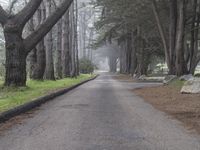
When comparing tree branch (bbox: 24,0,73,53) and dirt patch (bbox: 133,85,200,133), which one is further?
tree branch (bbox: 24,0,73,53)

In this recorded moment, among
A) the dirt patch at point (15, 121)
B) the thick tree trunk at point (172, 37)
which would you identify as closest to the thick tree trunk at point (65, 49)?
the thick tree trunk at point (172, 37)

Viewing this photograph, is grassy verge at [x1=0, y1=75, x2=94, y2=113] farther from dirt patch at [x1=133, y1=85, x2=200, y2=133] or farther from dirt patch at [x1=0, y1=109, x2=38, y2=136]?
dirt patch at [x1=133, y1=85, x2=200, y2=133]

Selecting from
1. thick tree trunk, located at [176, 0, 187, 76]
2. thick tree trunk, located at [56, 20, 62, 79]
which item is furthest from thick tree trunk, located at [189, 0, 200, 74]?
thick tree trunk, located at [56, 20, 62, 79]

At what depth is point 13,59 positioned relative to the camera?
68.8ft

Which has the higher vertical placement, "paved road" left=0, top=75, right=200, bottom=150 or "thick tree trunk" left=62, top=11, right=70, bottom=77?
"thick tree trunk" left=62, top=11, right=70, bottom=77

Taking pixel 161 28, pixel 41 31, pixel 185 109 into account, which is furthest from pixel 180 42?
pixel 185 109

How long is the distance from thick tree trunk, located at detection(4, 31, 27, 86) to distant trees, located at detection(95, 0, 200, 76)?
397 inches

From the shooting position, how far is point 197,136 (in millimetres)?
8602

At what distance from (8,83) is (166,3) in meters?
16.9

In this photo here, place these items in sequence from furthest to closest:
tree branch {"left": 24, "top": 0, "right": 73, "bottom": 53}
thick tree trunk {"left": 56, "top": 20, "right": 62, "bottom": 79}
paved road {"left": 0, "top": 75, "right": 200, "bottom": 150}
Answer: thick tree trunk {"left": 56, "top": 20, "right": 62, "bottom": 79}
tree branch {"left": 24, "top": 0, "right": 73, "bottom": 53}
paved road {"left": 0, "top": 75, "right": 200, "bottom": 150}

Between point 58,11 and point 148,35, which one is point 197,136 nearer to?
point 58,11

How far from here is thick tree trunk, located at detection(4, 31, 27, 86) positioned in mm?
20891

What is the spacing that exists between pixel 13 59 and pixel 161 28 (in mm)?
13531

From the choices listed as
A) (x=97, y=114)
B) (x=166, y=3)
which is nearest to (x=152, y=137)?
(x=97, y=114)
